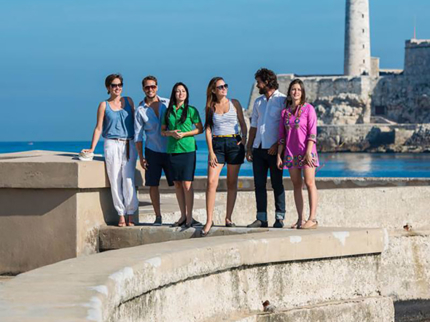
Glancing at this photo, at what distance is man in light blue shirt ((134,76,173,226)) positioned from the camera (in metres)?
7.75

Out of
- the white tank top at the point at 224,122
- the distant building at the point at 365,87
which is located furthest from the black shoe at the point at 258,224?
the distant building at the point at 365,87

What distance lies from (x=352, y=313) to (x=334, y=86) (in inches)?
3326

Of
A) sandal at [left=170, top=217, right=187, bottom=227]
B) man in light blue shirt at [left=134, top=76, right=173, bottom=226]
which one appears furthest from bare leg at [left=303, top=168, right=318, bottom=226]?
man in light blue shirt at [left=134, top=76, right=173, bottom=226]

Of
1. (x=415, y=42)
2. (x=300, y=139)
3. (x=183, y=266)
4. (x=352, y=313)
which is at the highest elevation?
(x=415, y=42)

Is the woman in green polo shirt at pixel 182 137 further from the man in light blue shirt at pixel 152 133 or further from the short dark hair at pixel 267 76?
the short dark hair at pixel 267 76

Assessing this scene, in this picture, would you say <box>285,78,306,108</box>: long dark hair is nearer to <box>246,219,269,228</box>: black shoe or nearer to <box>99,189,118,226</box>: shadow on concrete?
<box>246,219,269,228</box>: black shoe

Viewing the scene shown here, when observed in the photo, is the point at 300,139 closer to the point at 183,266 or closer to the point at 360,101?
the point at 183,266

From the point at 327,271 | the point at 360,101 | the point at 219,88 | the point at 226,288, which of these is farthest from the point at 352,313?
the point at 360,101

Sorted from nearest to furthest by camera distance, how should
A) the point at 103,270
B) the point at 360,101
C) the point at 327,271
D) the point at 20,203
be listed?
the point at 103,270 → the point at 327,271 → the point at 20,203 → the point at 360,101

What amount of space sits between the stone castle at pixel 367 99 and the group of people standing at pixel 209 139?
81.4 meters

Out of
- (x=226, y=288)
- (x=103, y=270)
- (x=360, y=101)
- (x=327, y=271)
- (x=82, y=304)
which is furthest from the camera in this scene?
Answer: (x=360, y=101)

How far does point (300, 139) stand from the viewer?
24.1 ft

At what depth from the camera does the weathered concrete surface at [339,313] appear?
6.37 m

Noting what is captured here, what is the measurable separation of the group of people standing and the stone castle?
267ft
